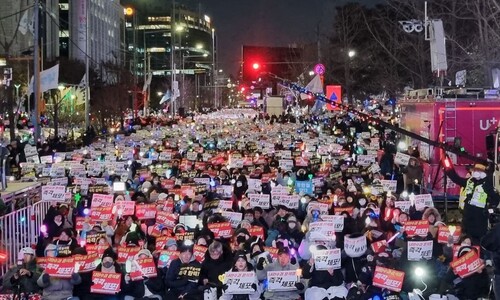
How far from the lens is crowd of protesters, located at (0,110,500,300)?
33.3 ft

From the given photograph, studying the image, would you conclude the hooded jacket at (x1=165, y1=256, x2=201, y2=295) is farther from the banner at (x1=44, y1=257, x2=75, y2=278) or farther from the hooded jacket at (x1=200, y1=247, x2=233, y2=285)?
the banner at (x1=44, y1=257, x2=75, y2=278)

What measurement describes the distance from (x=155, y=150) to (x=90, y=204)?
37.6 feet

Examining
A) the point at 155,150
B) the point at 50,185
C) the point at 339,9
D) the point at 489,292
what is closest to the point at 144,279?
the point at 489,292

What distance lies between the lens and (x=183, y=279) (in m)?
10.4

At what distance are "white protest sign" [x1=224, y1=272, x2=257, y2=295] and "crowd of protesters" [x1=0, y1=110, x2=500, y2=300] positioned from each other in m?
0.02

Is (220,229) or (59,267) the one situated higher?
(220,229)

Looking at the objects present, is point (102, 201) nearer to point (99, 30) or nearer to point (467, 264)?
point (467, 264)

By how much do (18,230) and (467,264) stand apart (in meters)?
8.11

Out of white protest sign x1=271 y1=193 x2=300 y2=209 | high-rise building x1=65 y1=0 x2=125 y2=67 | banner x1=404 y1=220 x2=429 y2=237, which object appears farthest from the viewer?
high-rise building x1=65 y1=0 x2=125 y2=67

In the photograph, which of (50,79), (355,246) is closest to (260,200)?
(355,246)

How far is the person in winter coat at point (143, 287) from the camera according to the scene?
33.9 ft

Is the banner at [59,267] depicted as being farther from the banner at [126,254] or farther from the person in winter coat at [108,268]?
the banner at [126,254]

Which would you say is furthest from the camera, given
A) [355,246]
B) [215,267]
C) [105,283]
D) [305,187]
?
[305,187]

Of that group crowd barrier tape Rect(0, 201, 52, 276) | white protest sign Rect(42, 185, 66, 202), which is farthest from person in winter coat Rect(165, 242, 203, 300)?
white protest sign Rect(42, 185, 66, 202)
